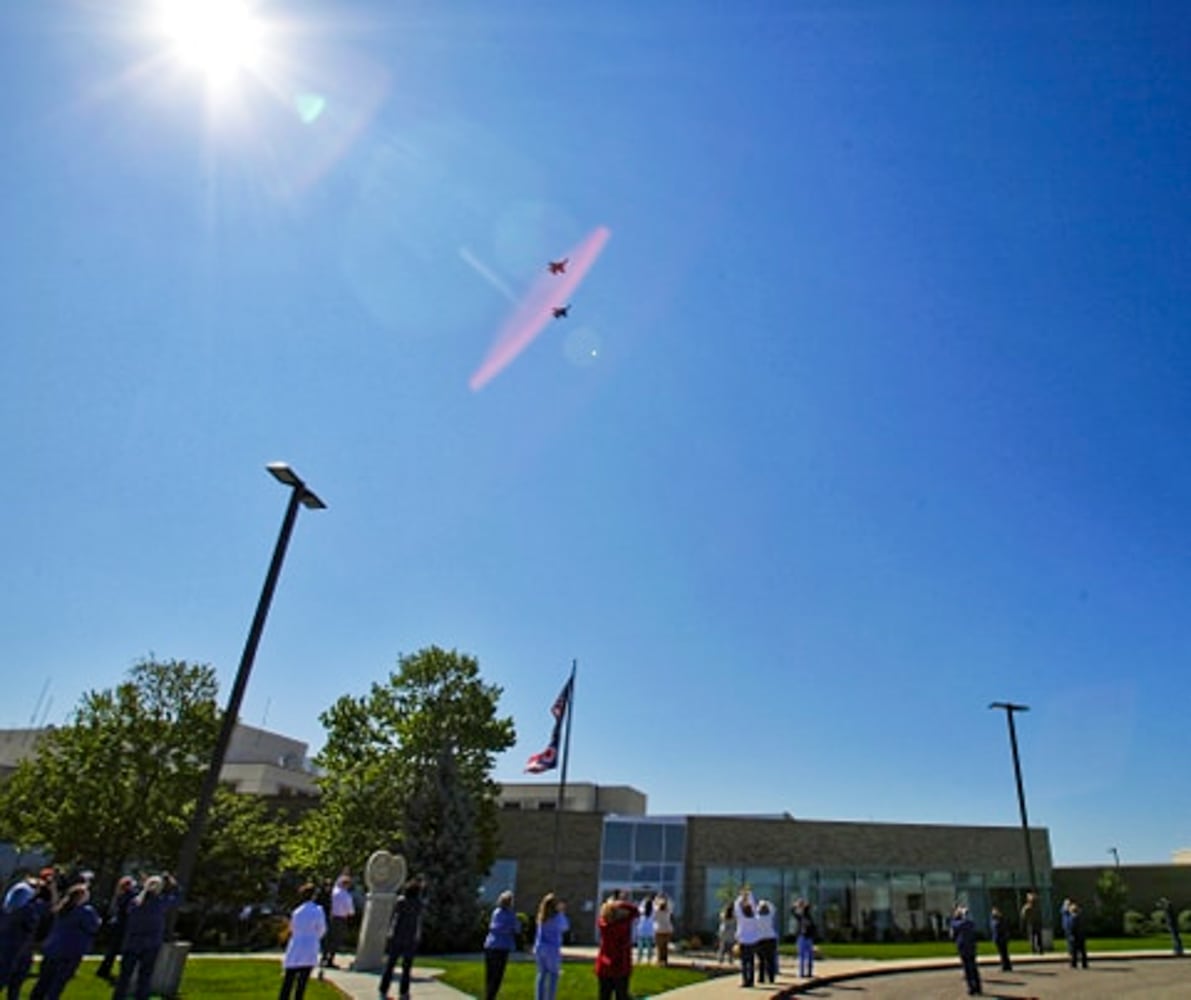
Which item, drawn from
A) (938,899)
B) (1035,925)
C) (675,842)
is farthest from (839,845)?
(1035,925)

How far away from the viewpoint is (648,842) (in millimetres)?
36781

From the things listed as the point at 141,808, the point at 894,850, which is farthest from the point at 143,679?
the point at 894,850

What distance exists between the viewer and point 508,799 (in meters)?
50.4

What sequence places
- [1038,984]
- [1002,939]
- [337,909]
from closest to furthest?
[337,909], [1038,984], [1002,939]

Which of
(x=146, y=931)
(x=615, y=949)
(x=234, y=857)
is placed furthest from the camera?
(x=234, y=857)

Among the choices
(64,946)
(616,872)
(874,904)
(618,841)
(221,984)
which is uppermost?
(618,841)

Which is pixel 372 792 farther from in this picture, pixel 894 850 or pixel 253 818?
pixel 894 850

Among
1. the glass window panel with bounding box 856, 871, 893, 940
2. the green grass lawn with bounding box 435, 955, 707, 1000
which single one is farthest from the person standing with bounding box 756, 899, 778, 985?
the glass window panel with bounding box 856, 871, 893, 940

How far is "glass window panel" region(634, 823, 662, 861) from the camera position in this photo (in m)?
36.5

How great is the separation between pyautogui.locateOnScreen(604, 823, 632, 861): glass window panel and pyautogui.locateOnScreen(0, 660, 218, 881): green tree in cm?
1695

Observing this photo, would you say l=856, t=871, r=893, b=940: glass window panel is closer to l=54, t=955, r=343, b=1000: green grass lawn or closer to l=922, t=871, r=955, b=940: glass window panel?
l=922, t=871, r=955, b=940: glass window panel

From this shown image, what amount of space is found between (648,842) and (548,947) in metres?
28.0

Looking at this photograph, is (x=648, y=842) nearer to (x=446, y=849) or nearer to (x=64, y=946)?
(x=446, y=849)

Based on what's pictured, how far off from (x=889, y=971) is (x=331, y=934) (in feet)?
43.4
